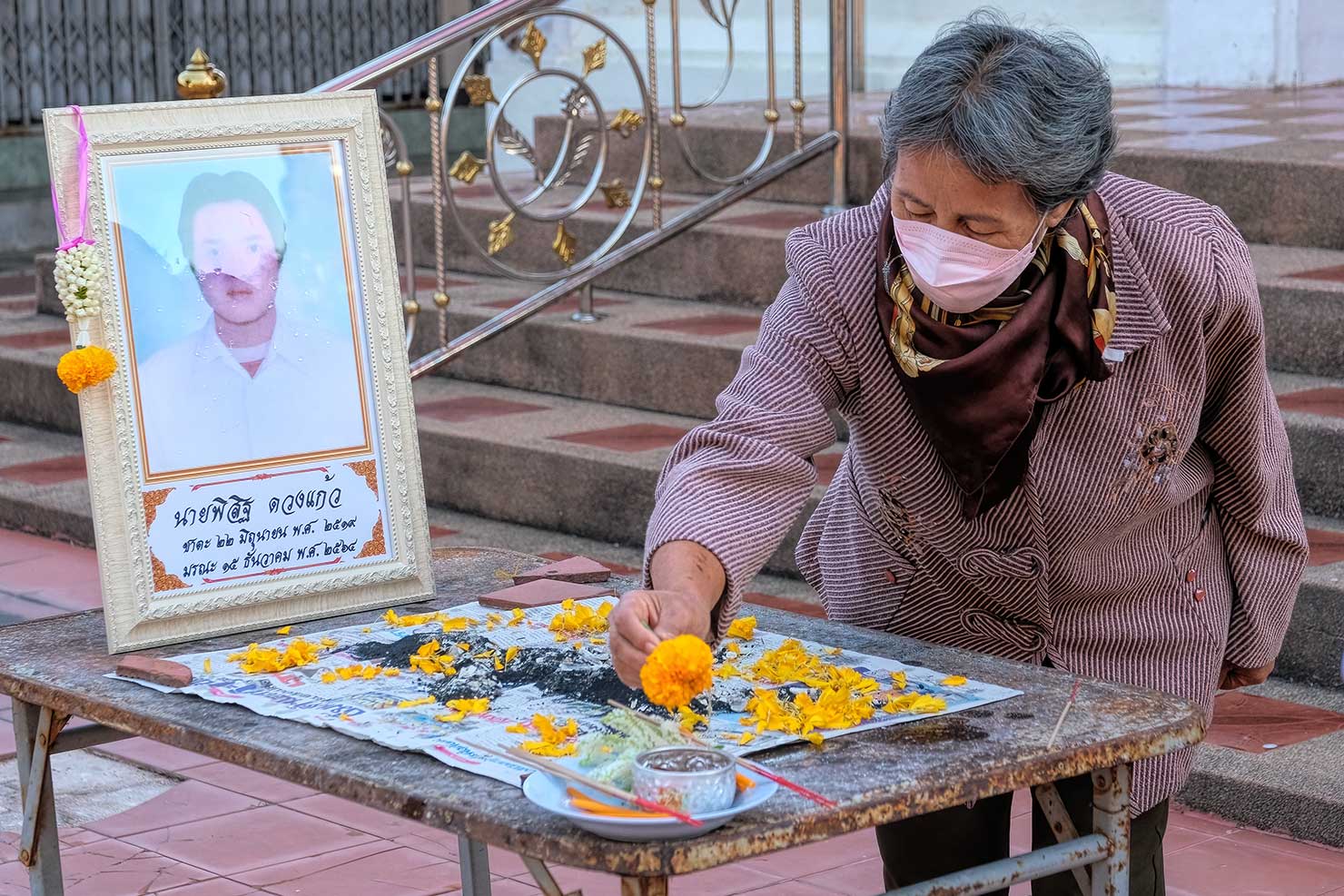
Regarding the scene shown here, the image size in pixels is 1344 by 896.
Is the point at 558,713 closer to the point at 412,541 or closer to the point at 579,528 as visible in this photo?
the point at 412,541

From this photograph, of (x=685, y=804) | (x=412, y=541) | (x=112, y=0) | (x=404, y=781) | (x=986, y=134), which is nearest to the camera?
(x=685, y=804)

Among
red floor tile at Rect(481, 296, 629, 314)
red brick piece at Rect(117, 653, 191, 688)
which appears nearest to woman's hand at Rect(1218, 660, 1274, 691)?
red brick piece at Rect(117, 653, 191, 688)

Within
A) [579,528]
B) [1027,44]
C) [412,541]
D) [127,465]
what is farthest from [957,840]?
[579,528]

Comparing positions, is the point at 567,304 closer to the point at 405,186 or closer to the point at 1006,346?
the point at 405,186

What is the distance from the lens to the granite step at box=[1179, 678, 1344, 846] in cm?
320

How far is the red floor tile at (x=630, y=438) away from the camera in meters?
5.04

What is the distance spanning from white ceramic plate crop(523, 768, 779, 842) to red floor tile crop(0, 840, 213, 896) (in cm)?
190

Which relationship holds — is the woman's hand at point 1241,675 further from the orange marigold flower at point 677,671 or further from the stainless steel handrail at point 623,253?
the stainless steel handrail at point 623,253

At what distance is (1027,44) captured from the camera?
1.88m

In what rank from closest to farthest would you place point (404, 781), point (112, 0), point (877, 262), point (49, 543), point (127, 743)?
point (404, 781) → point (877, 262) → point (127, 743) → point (49, 543) → point (112, 0)

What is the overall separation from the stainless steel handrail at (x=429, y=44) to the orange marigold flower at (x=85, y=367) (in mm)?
2599

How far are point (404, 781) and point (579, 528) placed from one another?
3368 millimetres

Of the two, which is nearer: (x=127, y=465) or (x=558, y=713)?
(x=558, y=713)

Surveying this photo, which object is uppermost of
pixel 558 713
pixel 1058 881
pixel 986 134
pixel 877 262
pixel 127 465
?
pixel 986 134
